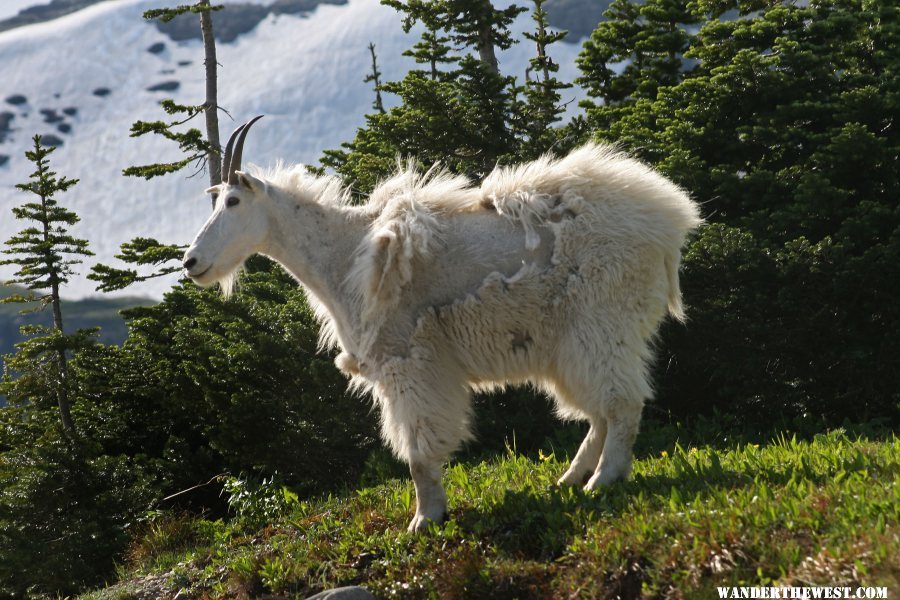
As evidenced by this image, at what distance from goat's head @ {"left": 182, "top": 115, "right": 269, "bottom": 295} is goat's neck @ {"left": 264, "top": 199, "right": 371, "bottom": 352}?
0.13m

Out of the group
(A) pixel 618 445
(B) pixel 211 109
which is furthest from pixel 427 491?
(B) pixel 211 109

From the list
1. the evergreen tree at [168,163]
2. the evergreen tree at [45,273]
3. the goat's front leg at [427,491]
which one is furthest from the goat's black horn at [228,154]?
the evergreen tree at [168,163]

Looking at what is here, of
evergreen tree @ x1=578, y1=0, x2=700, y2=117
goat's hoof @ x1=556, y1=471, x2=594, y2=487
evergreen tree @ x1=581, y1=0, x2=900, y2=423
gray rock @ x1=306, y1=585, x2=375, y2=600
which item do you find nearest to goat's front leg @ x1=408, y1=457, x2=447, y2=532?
gray rock @ x1=306, y1=585, x2=375, y2=600

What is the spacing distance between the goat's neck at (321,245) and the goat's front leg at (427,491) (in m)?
1.07

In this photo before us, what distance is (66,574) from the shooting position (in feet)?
31.2

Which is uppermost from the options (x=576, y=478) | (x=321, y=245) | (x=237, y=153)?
(x=237, y=153)

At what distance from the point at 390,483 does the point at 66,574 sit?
357 centimetres

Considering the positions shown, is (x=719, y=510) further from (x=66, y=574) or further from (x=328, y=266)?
(x=66, y=574)

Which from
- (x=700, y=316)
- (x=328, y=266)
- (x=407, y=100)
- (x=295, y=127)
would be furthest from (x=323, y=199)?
(x=295, y=127)

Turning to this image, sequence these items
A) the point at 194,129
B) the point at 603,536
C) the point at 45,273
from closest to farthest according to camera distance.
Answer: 1. the point at 603,536
2. the point at 45,273
3. the point at 194,129

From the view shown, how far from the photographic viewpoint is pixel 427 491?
6512mm

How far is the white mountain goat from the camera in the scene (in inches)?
256

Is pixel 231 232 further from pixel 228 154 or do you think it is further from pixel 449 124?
pixel 449 124

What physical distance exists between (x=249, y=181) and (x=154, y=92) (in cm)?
5222
